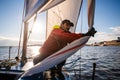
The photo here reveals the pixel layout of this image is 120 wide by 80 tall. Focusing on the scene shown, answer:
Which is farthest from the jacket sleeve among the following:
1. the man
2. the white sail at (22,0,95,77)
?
the white sail at (22,0,95,77)

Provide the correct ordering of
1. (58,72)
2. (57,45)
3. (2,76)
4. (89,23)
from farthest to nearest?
1. (2,76)
2. (58,72)
3. (57,45)
4. (89,23)

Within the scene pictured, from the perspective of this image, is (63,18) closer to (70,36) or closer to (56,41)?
(56,41)

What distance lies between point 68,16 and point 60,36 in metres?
2.83

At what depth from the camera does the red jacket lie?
3597mm

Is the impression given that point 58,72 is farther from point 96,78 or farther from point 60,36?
point 96,78

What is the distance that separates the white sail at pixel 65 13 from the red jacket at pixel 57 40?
7.47 ft

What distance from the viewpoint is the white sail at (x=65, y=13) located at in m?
6.46

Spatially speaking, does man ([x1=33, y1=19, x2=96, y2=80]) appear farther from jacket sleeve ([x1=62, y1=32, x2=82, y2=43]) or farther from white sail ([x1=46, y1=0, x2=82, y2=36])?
white sail ([x1=46, y1=0, x2=82, y2=36])

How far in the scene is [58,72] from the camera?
5.30 meters

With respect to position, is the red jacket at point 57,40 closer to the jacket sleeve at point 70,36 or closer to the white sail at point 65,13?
the jacket sleeve at point 70,36

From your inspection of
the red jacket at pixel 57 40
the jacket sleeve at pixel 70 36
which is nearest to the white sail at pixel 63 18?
the jacket sleeve at pixel 70 36

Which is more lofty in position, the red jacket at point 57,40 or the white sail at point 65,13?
the white sail at point 65,13

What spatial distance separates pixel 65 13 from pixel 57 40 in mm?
2859

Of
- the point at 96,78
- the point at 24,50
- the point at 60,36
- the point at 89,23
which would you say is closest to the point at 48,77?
the point at 60,36
